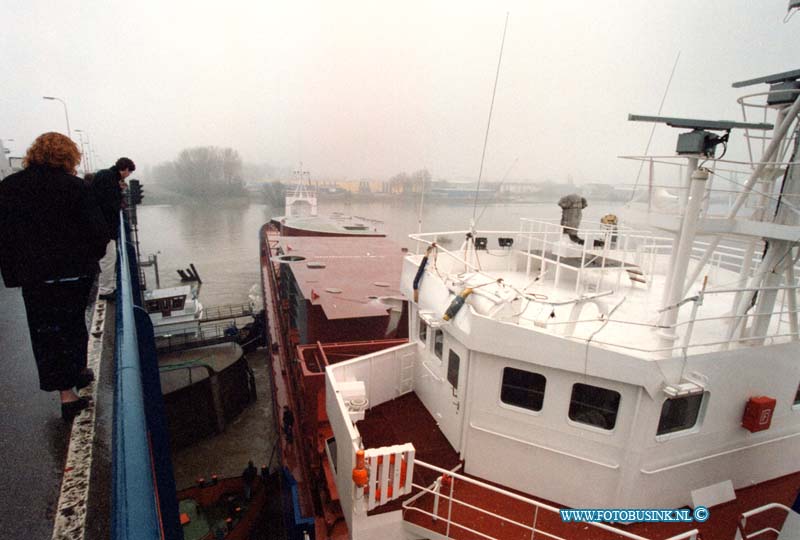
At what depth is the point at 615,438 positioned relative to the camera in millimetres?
5656

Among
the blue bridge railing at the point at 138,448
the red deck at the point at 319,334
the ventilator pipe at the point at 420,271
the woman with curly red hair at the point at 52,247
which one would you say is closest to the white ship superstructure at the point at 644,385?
the ventilator pipe at the point at 420,271

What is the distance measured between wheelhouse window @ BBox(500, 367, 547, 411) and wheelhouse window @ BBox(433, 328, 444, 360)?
5.32ft

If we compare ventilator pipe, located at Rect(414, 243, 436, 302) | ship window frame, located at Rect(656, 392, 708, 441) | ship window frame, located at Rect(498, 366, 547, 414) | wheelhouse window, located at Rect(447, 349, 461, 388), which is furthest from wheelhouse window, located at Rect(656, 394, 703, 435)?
ventilator pipe, located at Rect(414, 243, 436, 302)

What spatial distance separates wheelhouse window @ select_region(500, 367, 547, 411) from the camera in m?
6.00

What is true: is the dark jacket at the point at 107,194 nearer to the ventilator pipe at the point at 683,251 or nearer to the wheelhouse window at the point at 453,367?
the wheelhouse window at the point at 453,367

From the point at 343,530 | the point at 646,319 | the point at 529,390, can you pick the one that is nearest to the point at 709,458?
the point at 646,319

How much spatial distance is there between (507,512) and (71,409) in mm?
5366

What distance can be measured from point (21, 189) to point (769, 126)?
8.96m

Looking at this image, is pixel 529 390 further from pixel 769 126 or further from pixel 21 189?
pixel 21 189

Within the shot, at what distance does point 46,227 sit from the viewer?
11.1 feet

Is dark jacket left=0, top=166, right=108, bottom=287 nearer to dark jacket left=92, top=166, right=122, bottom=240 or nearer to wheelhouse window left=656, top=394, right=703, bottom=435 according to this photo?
dark jacket left=92, top=166, right=122, bottom=240

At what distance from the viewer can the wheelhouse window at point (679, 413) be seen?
18.4ft

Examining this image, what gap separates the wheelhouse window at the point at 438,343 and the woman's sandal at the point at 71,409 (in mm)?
5254

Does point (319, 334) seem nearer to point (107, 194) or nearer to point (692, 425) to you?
point (107, 194)
